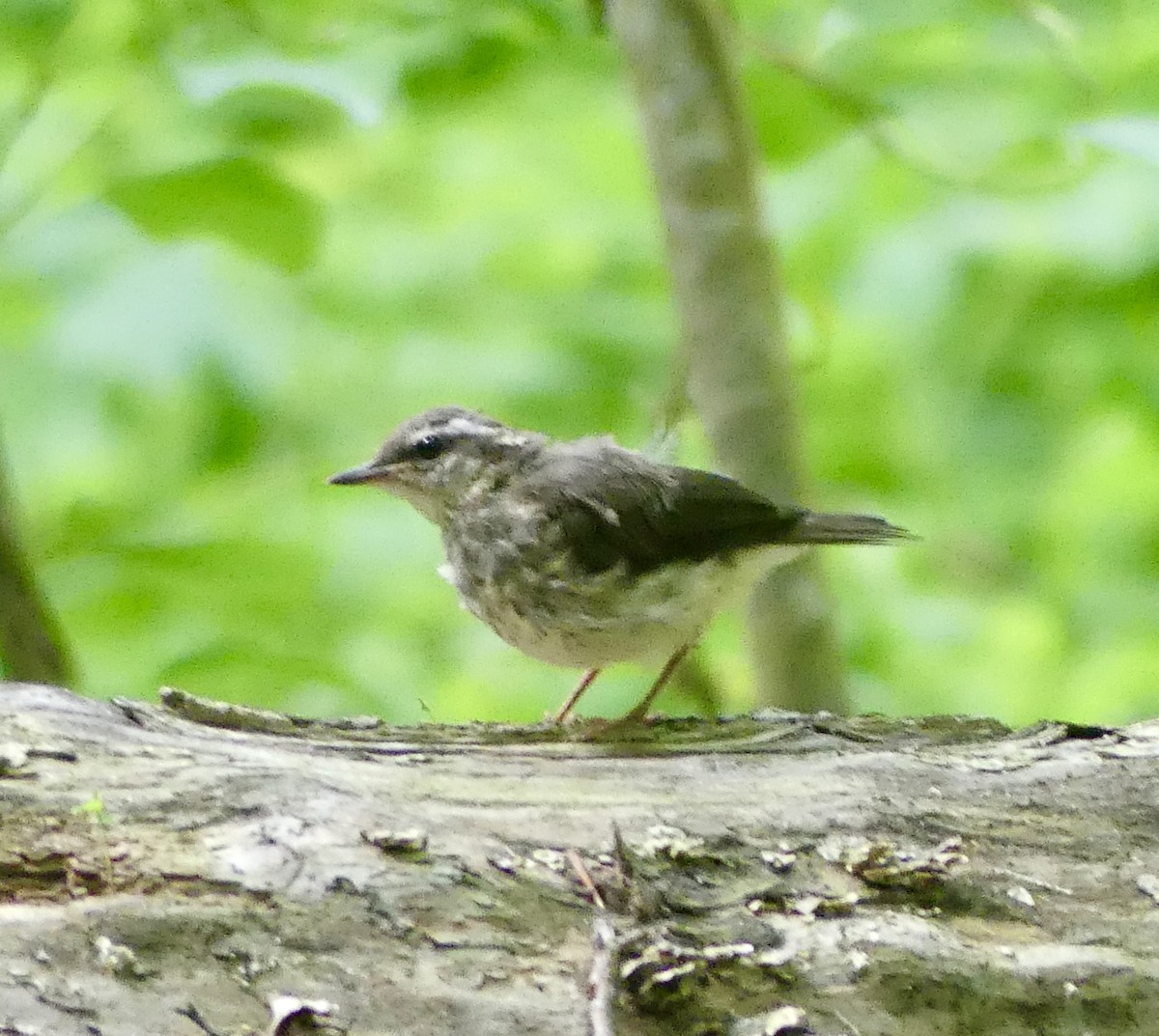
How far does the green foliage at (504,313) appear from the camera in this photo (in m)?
3.35

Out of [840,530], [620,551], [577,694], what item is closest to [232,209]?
[620,551]

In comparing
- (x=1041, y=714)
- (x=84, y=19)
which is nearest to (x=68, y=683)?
(x=84, y=19)

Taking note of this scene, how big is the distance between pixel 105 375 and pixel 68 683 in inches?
44.9

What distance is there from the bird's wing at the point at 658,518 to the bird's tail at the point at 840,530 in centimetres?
2

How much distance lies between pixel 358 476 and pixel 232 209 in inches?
30.1

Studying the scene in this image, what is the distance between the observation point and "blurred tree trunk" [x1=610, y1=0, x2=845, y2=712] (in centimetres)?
371

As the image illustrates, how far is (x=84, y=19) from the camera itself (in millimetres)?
3557

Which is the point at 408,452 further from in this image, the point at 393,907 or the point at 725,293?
the point at 393,907

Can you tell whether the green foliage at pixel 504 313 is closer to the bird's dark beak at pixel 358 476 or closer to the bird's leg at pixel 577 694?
the bird's leg at pixel 577 694

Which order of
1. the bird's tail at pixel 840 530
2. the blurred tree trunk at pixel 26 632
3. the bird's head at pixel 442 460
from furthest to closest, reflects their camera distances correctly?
1. the bird's head at pixel 442 460
2. the bird's tail at pixel 840 530
3. the blurred tree trunk at pixel 26 632

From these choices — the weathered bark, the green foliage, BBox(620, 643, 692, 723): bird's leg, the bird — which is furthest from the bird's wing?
the weathered bark

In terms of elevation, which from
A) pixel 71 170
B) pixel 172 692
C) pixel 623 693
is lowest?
pixel 623 693

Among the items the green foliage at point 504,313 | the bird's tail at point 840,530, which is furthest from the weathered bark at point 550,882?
the bird's tail at point 840,530

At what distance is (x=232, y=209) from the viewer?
333 cm
